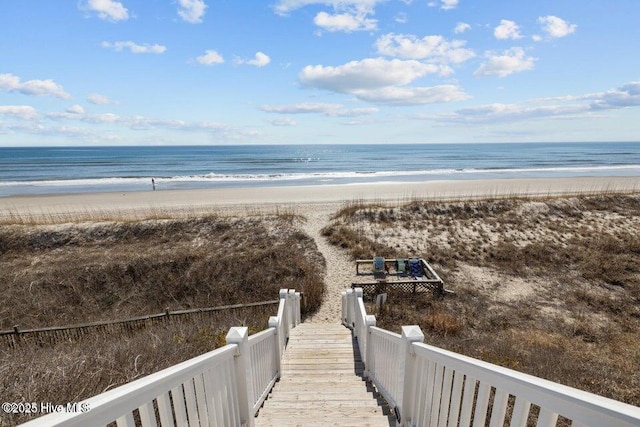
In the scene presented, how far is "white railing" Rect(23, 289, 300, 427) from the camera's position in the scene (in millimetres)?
1368

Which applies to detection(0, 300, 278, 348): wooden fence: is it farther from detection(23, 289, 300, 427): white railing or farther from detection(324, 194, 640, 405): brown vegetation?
detection(324, 194, 640, 405): brown vegetation

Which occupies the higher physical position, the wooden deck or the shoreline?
the shoreline

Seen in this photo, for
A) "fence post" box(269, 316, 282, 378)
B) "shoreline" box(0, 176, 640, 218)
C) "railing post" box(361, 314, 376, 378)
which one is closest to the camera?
"fence post" box(269, 316, 282, 378)

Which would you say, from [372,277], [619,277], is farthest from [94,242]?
[619,277]

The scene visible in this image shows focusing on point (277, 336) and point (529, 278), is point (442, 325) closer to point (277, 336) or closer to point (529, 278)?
point (277, 336)

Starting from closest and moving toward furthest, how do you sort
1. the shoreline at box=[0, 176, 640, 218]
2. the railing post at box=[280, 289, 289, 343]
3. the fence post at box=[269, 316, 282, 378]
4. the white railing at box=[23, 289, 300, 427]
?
the white railing at box=[23, 289, 300, 427]
the fence post at box=[269, 316, 282, 378]
the railing post at box=[280, 289, 289, 343]
the shoreline at box=[0, 176, 640, 218]

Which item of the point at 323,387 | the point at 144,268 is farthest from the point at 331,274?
the point at 323,387

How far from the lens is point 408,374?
10.6 ft

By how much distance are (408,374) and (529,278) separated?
11.5m

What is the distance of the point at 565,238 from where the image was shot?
1559 cm

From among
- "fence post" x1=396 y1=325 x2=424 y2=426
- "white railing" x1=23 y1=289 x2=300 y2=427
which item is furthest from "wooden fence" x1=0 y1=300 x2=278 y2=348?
"fence post" x1=396 y1=325 x2=424 y2=426

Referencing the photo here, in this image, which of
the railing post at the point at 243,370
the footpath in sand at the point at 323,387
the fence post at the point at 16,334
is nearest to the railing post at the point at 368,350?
the footpath in sand at the point at 323,387

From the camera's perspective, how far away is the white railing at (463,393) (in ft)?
4.57

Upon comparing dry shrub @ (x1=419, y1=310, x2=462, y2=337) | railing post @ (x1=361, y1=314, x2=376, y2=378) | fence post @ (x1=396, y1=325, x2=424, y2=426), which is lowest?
dry shrub @ (x1=419, y1=310, x2=462, y2=337)
